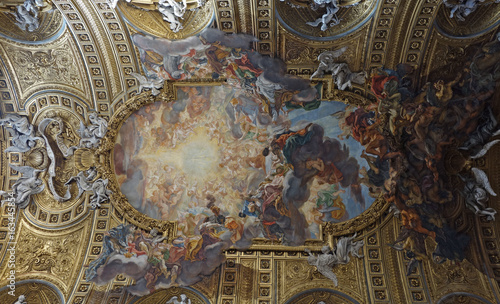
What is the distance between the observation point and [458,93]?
11.4 meters

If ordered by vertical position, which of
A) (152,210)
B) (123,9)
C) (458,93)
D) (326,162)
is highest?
(123,9)

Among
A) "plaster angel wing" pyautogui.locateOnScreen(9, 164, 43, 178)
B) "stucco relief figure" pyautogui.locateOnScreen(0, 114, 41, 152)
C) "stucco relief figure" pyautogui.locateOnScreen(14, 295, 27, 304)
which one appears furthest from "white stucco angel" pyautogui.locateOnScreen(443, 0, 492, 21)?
"stucco relief figure" pyautogui.locateOnScreen(14, 295, 27, 304)

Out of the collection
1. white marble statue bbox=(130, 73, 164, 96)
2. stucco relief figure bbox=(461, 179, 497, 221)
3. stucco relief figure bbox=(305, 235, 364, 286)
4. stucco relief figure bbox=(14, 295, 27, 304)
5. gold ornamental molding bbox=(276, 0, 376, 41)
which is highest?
gold ornamental molding bbox=(276, 0, 376, 41)

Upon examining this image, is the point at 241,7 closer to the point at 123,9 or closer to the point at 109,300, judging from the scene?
the point at 123,9

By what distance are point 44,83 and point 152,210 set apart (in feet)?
16.7

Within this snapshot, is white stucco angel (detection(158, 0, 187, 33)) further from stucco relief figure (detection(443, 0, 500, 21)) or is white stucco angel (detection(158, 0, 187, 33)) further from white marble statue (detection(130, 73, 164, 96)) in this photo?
stucco relief figure (detection(443, 0, 500, 21))

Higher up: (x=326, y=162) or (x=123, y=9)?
(x=123, y=9)

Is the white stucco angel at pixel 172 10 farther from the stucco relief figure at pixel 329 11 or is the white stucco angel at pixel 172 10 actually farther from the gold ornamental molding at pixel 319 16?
the stucco relief figure at pixel 329 11

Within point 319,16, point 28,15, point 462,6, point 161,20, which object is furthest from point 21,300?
point 462,6

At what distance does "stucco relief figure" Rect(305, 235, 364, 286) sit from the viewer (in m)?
11.8

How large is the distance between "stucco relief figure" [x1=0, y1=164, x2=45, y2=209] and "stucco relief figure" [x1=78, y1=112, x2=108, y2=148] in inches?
68.0

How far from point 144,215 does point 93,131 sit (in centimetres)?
303

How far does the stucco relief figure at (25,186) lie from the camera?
12.4 m

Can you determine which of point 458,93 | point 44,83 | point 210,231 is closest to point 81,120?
point 44,83
